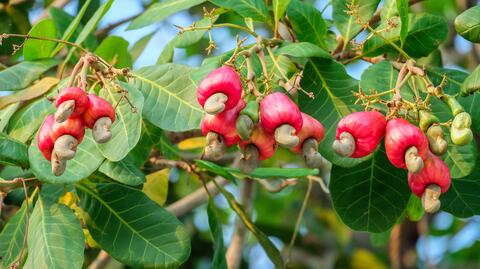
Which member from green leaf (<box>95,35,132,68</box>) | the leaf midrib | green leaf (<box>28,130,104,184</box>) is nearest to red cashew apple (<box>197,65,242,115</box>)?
the leaf midrib

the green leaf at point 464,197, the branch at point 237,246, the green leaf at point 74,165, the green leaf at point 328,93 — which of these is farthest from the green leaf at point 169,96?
the branch at point 237,246

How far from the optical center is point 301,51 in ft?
6.19

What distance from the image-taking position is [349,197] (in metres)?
2.03

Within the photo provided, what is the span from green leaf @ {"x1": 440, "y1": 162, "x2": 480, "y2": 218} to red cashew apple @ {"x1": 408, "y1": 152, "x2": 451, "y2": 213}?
36cm

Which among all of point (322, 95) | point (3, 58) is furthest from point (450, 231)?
point (322, 95)

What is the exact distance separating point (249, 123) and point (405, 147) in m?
0.26

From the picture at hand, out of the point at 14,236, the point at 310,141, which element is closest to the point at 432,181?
the point at 310,141

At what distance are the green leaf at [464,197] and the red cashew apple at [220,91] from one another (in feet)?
2.06

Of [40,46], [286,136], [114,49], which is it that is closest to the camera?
[286,136]

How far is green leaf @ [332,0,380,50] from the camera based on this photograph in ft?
6.97

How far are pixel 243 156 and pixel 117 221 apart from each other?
51cm

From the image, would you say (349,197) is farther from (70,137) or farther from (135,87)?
(70,137)

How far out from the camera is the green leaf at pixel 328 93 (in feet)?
6.38

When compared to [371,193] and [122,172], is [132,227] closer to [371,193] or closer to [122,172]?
[122,172]
